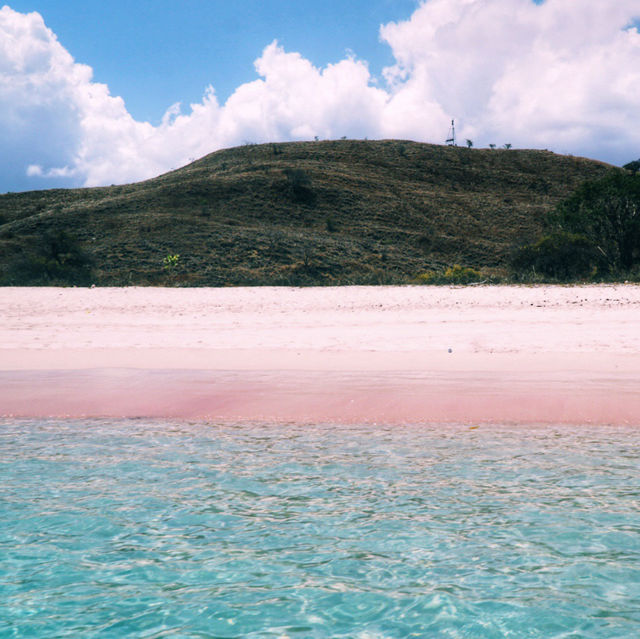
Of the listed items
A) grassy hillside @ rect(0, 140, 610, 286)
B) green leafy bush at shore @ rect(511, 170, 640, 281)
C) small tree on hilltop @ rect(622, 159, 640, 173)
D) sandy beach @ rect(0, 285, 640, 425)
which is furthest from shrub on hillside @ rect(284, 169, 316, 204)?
sandy beach @ rect(0, 285, 640, 425)

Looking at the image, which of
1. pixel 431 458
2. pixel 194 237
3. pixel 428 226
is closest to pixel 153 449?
pixel 431 458

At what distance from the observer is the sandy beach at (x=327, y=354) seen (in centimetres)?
977

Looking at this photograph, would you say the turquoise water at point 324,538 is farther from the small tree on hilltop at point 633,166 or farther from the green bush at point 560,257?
the small tree on hilltop at point 633,166

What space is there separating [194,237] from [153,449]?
142 ft

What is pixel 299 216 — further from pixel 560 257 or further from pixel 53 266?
pixel 560 257

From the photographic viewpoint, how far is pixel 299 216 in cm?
6119

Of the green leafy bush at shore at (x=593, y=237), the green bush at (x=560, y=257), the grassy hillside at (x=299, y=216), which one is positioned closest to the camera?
the green bush at (x=560, y=257)

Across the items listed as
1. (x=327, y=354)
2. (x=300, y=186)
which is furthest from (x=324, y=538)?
(x=300, y=186)

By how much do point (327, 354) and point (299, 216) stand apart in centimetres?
4792

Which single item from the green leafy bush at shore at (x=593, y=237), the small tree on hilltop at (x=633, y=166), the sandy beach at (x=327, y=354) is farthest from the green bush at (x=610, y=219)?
the small tree on hilltop at (x=633, y=166)

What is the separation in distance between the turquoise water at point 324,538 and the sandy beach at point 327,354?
1.96 metres

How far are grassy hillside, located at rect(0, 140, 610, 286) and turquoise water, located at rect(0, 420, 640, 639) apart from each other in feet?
65.1

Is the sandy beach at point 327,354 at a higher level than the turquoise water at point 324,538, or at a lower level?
higher

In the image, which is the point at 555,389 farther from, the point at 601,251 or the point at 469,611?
the point at 601,251
